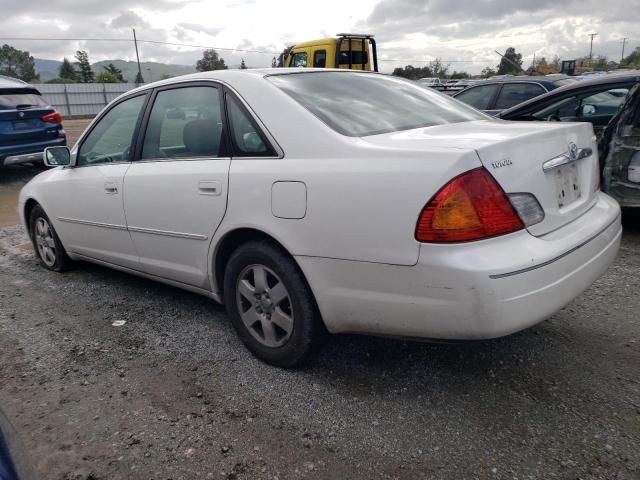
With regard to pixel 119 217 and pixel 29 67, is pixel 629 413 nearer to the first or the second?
pixel 119 217

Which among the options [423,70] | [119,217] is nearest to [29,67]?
[423,70]

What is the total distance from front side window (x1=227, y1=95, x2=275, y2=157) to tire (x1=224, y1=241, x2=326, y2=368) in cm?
49

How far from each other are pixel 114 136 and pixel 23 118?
19.9 feet

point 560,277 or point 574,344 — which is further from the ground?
point 560,277

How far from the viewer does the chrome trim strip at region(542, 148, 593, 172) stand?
7.83 ft

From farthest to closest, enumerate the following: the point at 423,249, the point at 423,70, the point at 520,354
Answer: the point at 423,70
the point at 520,354
the point at 423,249

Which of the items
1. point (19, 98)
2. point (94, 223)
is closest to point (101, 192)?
point (94, 223)

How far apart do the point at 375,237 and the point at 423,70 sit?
7249cm

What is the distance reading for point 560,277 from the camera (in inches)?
90.1

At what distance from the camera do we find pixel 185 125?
11.1 ft

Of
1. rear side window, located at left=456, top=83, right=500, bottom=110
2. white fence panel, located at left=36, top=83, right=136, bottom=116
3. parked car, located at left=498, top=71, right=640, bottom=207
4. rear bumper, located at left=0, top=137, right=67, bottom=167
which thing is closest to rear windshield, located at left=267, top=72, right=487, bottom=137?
parked car, located at left=498, top=71, right=640, bottom=207

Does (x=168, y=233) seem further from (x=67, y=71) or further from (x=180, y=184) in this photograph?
(x=67, y=71)

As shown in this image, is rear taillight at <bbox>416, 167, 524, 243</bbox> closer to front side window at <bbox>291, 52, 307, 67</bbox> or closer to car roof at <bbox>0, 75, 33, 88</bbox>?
car roof at <bbox>0, 75, 33, 88</bbox>

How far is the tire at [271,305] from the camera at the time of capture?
2.64 m
